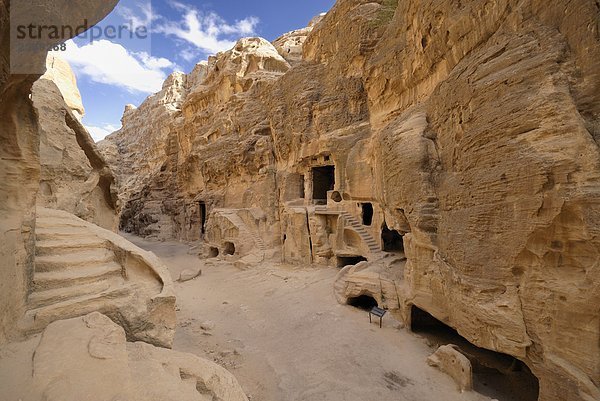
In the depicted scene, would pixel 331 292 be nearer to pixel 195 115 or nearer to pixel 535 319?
pixel 535 319

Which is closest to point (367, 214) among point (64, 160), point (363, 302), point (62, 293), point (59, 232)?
point (363, 302)

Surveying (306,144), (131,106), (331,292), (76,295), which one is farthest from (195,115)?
(131,106)

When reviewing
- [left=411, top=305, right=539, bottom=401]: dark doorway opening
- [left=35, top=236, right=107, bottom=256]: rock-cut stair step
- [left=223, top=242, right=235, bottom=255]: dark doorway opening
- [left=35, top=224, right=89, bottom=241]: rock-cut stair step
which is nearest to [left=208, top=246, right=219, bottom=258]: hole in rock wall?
[left=223, top=242, right=235, bottom=255]: dark doorway opening

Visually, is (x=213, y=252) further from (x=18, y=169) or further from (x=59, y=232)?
(x=18, y=169)

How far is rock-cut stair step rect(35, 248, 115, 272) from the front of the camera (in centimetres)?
392

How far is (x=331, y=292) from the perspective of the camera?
969 centimetres

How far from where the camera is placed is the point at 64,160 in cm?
714

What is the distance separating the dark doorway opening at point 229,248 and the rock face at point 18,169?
13.2m

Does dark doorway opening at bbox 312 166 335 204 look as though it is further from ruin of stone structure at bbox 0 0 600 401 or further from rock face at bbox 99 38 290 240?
ruin of stone structure at bbox 0 0 600 401

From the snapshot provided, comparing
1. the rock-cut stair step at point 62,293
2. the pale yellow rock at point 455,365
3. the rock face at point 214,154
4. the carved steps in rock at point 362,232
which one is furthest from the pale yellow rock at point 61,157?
the rock face at point 214,154

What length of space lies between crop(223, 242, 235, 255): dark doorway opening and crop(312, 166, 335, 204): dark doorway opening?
5879mm

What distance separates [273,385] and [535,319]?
4598 mm

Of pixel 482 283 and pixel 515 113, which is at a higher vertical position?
pixel 515 113

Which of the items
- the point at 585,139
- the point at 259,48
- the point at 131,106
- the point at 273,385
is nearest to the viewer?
the point at 585,139
